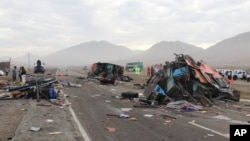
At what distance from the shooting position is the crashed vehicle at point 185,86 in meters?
19.3

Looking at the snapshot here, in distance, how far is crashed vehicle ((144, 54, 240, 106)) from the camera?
63.4ft

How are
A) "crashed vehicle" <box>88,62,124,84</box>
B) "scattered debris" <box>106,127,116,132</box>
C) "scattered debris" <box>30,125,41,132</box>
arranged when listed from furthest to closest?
"crashed vehicle" <box>88,62,124,84</box> < "scattered debris" <box>106,127,116,132</box> < "scattered debris" <box>30,125,41,132</box>

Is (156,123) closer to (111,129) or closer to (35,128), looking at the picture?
(111,129)

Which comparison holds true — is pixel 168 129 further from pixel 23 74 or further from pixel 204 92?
pixel 23 74

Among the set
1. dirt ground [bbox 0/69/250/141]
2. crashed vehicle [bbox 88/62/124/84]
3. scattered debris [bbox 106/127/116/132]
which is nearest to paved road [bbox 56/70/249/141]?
scattered debris [bbox 106/127/116/132]

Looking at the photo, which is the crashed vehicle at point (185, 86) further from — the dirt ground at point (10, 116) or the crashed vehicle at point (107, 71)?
the crashed vehicle at point (107, 71)

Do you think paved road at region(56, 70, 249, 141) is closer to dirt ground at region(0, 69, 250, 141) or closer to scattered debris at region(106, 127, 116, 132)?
scattered debris at region(106, 127, 116, 132)

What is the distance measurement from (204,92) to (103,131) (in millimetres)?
10091

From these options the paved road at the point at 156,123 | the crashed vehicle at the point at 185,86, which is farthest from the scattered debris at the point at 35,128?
the crashed vehicle at the point at 185,86

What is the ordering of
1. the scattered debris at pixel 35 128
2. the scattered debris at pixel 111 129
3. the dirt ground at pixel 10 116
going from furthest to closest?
the scattered debris at pixel 111 129 < the scattered debris at pixel 35 128 < the dirt ground at pixel 10 116

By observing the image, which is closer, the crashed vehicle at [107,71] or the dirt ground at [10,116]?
the dirt ground at [10,116]

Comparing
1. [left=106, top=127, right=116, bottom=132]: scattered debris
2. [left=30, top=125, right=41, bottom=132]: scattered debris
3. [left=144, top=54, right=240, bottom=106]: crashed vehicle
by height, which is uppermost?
[left=144, top=54, right=240, bottom=106]: crashed vehicle

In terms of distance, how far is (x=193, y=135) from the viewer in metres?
10.5

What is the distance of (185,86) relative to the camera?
1991cm
